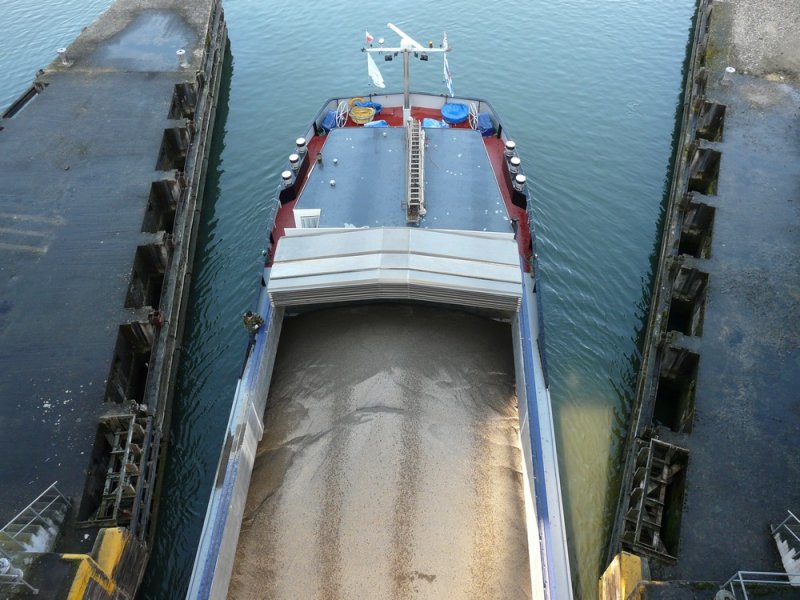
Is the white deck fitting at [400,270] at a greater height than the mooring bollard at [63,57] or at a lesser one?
lesser

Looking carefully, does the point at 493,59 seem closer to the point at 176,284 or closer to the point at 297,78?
the point at 297,78

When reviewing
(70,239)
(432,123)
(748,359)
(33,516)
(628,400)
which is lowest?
(628,400)

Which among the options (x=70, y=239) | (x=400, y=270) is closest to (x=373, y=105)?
(x=400, y=270)

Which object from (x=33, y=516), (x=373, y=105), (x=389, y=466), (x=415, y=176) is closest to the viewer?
(x=33, y=516)

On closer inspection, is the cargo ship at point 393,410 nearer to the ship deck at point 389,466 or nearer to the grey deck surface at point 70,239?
the ship deck at point 389,466

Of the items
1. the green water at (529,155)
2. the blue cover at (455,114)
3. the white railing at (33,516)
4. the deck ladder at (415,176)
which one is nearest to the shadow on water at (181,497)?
the green water at (529,155)

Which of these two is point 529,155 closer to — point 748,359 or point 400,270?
point 748,359
